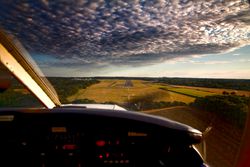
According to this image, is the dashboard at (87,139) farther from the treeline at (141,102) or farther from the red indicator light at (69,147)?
the treeline at (141,102)

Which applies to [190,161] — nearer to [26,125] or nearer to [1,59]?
[26,125]

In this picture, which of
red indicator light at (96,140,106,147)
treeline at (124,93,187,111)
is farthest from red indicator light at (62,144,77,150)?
treeline at (124,93,187,111)

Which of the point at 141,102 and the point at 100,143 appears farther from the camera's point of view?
the point at 141,102

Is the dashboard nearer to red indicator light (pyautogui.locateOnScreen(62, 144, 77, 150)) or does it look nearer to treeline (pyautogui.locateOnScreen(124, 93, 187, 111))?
red indicator light (pyautogui.locateOnScreen(62, 144, 77, 150))

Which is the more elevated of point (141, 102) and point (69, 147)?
point (141, 102)

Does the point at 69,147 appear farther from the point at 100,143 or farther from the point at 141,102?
the point at 141,102

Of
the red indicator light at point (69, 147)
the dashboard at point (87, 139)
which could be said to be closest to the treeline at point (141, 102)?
the dashboard at point (87, 139)

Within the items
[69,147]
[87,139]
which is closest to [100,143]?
[87,139]

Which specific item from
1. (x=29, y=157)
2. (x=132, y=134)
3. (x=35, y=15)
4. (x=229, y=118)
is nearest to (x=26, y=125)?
(x=29, y=157)
